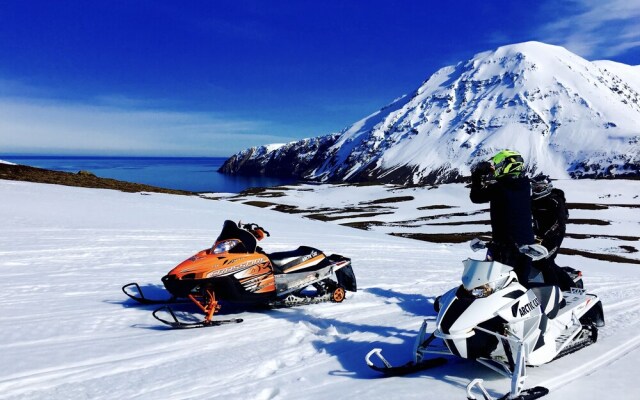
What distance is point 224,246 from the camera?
712cm

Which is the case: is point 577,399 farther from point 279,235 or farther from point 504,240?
point 279,235

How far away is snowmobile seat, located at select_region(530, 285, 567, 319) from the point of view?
5.23m

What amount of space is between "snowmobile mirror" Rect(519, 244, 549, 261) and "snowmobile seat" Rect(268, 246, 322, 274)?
3.94 meters

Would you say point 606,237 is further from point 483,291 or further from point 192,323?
point 192,323

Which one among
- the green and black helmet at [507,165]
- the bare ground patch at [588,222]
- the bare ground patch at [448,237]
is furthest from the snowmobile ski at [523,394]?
the bare ground patch at [588,222]

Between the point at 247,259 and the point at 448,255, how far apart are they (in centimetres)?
1005

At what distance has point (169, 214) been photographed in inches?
808

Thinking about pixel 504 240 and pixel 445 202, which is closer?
pixel 504 240

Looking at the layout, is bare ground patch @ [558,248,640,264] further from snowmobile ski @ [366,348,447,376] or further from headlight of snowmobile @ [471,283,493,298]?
headlight of snowmobile @ [471,283,493,298]

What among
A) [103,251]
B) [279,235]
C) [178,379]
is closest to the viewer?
[178,379]

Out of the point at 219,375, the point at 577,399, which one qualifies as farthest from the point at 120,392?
the point at 577,399

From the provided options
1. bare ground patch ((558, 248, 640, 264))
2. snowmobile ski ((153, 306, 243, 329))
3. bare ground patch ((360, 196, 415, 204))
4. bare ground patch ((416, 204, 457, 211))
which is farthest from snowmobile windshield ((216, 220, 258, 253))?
bare ground patch ((360, 196, 415, 204))

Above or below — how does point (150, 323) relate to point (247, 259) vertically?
below

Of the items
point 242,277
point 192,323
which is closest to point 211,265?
point 242,277
